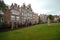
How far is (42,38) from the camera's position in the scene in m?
6.28

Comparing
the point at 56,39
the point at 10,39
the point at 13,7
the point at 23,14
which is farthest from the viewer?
the point at 23,14

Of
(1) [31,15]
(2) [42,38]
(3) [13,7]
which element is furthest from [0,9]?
(1) [31,15]

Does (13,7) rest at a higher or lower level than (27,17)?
higher

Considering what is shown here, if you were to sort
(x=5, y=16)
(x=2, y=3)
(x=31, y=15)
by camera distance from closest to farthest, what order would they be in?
(x=2, y=3) → (x=5, y=16) → (x=31, y=15)

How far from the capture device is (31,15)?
20.1 metres

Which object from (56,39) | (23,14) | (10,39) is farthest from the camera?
(23,14)

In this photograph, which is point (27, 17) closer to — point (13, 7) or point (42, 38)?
point (13, 7)

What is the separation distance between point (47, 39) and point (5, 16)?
1014 cm

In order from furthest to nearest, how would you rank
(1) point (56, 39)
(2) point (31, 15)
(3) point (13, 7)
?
(2) point (31, 15), (3) point (13, 7), (1) point (56, 39)

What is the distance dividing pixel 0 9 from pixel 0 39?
5707mm

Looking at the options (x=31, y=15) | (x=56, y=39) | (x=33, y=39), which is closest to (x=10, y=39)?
(x=33, y=39)

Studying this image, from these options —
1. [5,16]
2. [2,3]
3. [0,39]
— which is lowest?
[0,39]

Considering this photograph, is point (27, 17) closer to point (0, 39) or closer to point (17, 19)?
point (17, 19)

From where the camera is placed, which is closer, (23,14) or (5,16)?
(5,16)
